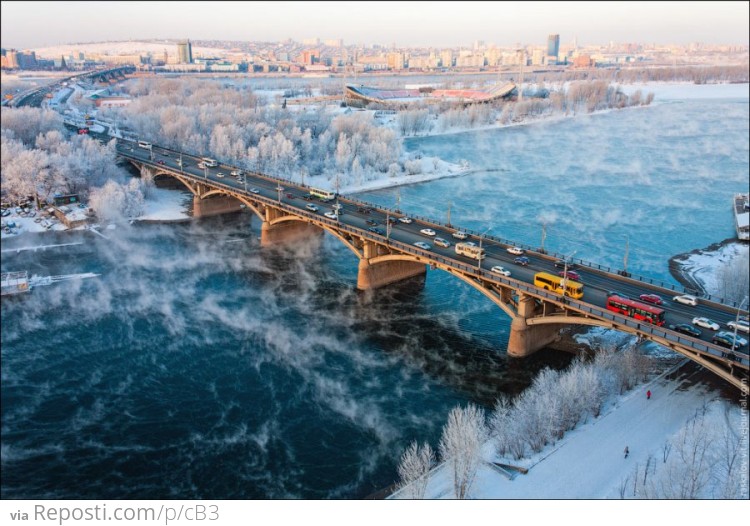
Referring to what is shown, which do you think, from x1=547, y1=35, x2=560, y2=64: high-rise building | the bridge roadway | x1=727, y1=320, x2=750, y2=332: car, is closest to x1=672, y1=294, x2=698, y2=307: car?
the bridge roadway

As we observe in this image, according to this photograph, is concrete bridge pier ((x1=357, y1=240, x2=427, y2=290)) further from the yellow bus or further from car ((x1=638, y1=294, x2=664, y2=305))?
car ((x1=638, y1=294, x2=664, y2=305))

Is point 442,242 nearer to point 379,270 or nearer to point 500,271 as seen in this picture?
point 379,270

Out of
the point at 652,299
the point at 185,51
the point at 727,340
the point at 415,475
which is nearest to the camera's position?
the point at 415,475

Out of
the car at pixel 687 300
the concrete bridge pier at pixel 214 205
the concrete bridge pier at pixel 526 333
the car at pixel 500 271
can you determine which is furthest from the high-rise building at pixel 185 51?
the concrete bridge pier at pixel 214 205

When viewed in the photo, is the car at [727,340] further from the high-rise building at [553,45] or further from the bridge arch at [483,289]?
the high-rise building at [553,45]

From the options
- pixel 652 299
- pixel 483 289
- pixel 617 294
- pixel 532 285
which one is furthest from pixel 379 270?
pixel 652 299
